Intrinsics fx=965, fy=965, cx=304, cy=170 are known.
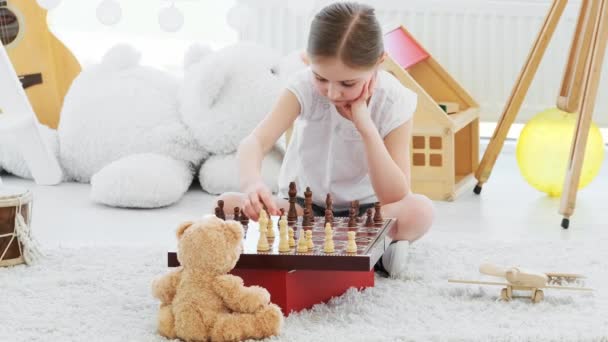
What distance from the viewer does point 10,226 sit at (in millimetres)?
1618

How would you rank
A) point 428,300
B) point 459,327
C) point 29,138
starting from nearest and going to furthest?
point 459,327 → point 428,300 → point 29,138

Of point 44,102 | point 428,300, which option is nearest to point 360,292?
point 428,300

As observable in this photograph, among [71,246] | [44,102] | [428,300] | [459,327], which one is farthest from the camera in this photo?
[44,102]

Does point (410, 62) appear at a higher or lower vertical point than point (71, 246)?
higher

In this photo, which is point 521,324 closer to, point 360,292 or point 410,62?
point 360,292

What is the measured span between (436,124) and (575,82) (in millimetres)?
333

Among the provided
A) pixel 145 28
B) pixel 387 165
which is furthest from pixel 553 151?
pixel 145 28

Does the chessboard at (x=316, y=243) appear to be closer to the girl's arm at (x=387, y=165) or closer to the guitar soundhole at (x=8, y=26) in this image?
the girl's arm at (x=387, y=165)

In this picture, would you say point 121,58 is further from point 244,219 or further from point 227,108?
point 244,219

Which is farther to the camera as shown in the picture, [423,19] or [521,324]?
[423,19]

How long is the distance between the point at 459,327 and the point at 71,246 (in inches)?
32.4

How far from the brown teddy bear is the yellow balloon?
127 centimetres

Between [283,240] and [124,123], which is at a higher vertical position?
[283,240]

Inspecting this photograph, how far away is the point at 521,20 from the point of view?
117 inches
